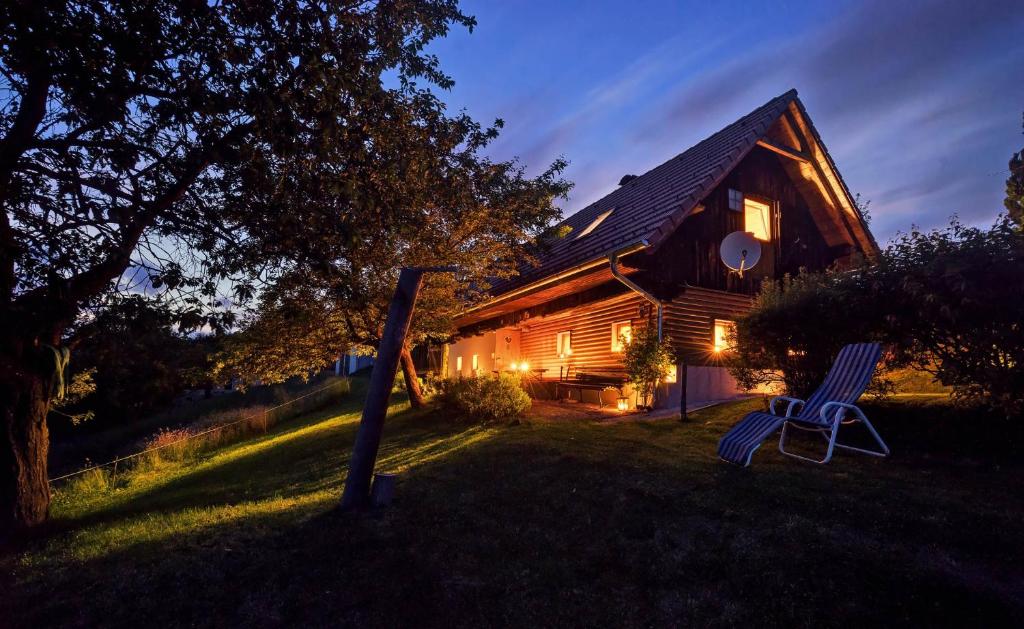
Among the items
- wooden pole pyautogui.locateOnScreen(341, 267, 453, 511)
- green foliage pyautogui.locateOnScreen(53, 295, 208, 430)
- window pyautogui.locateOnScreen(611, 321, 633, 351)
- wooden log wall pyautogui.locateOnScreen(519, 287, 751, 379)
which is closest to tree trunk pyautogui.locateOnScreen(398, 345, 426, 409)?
wooden log wall pyautogui.locateOnScreen(519, 287, 751, 379)

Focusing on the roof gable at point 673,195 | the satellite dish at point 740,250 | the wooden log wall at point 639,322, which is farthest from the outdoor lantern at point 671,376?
the satellite dish at point 740,250

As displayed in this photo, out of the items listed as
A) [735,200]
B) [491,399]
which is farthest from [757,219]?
[491,399]

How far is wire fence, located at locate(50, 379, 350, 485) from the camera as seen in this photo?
1248 centimetres

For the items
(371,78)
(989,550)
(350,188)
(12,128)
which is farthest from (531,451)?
(12,128)

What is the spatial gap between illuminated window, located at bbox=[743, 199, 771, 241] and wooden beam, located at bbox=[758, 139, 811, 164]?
1.45 meters

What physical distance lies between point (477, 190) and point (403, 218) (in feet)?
13.0

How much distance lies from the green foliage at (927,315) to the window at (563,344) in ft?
25.6

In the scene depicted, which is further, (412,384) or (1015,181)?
(412,384)

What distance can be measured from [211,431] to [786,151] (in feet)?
63.5

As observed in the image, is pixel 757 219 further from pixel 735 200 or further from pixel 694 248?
pixel 694 248

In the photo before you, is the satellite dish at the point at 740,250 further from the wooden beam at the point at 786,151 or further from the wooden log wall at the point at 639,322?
the wooden beam at the point at 786,151

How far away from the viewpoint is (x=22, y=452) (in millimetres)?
6074

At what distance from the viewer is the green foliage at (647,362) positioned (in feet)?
36.6

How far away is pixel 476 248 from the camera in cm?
1180
